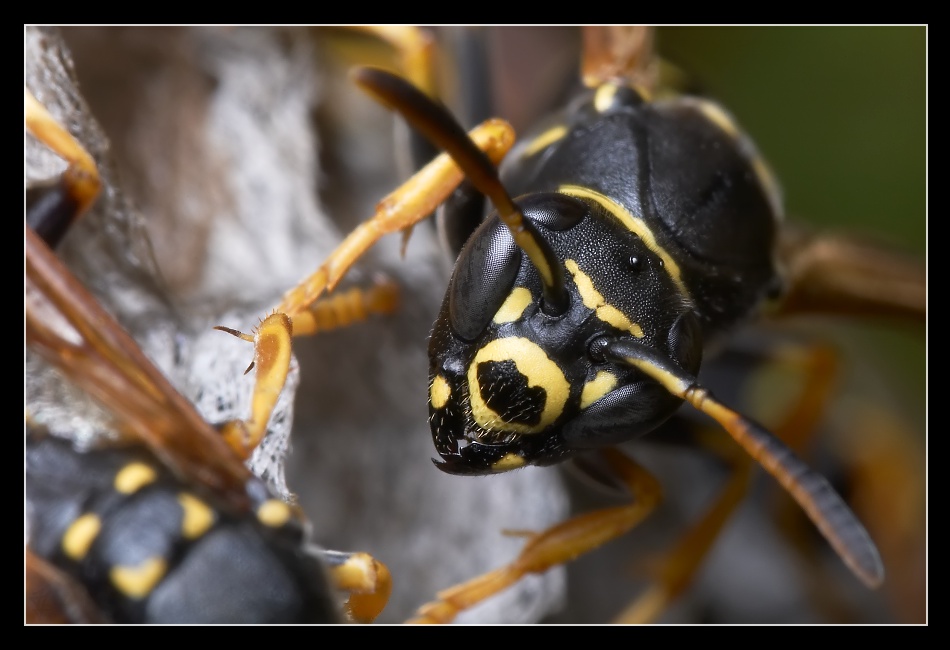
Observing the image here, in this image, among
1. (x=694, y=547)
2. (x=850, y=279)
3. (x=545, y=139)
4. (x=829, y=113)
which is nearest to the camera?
(x=545, y=139)

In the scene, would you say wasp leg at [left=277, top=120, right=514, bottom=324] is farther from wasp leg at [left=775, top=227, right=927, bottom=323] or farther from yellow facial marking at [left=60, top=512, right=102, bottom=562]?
wasp leg at [left=775, top=227, right=927, bottom=323]

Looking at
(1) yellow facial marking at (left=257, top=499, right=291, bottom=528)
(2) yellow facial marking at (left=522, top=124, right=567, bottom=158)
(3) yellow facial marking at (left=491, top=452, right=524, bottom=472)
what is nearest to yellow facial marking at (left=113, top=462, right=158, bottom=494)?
(1) yellow facial marking at (left=257, top=499, right=291, bottom=528)

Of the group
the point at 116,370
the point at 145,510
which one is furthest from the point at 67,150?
the point at 145,510

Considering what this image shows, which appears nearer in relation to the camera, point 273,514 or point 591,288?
point 273,514

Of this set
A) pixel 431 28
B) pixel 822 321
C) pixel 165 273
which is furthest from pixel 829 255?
pixel 165 273

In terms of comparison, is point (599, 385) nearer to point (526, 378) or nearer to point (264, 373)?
point (526, 378)
